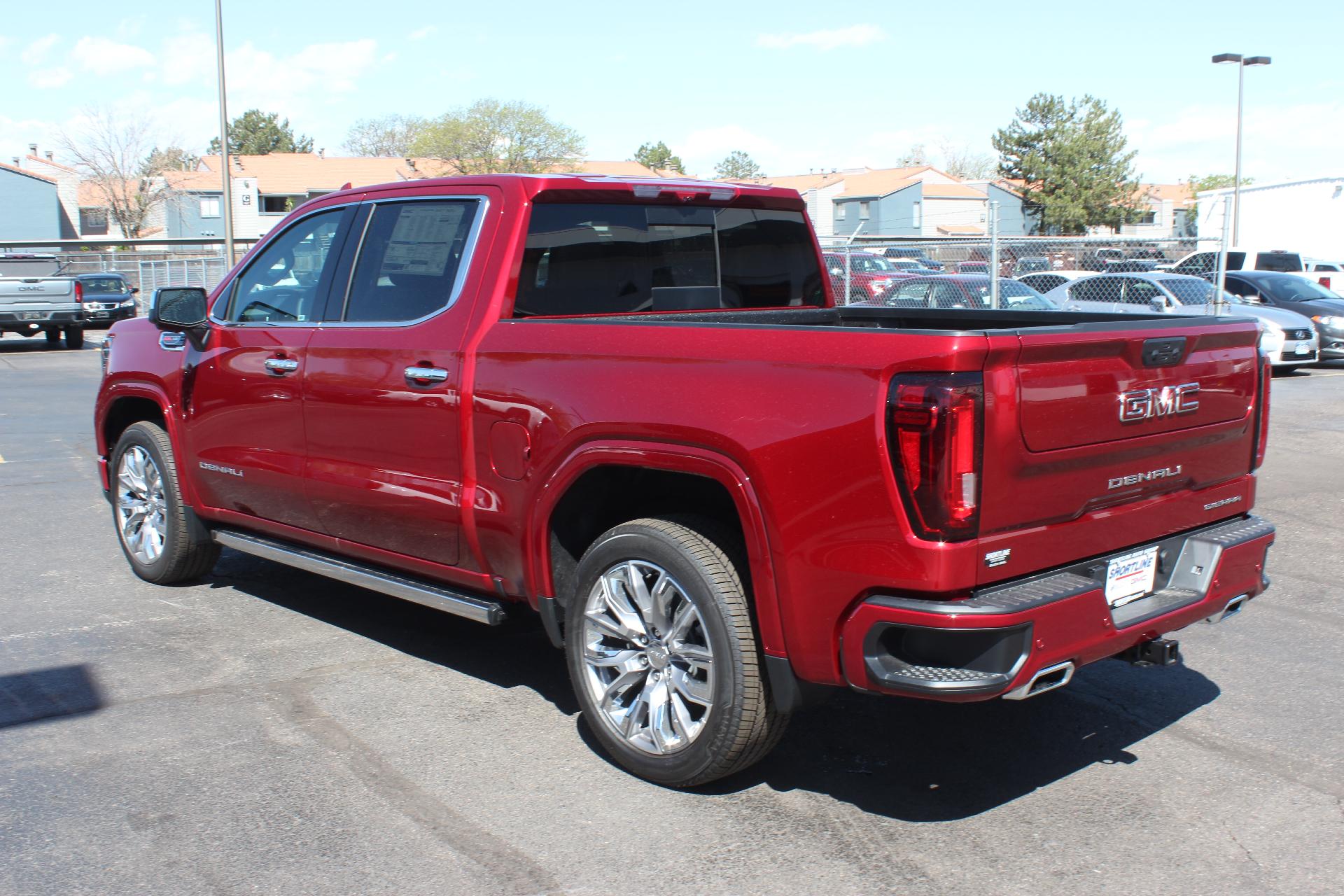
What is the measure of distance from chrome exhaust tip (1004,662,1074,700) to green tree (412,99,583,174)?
73.0m

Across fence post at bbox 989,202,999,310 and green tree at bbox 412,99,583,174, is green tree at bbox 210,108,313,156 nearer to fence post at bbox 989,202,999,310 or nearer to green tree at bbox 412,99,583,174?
green tree at bbox 412,99,583,174

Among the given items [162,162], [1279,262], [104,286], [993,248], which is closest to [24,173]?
[162,162]

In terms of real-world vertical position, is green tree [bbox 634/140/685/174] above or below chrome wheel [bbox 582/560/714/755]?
above

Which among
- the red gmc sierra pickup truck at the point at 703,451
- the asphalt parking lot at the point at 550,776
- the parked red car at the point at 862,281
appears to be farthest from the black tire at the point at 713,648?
the parked red car at the point at 862,281

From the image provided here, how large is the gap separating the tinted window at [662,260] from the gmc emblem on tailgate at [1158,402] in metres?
1.98

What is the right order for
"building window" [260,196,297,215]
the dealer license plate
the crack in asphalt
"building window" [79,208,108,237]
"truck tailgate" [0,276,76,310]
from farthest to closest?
"building window" [79,208,108,237]
"building window" [260,196,297,215]
"truck tailgate" [0,276,76,310]
the dealer license plate
the crack in asphalt

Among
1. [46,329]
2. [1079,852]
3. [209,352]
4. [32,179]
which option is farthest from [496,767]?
[32,179]

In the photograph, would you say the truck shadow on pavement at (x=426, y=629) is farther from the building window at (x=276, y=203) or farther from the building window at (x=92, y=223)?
the building window at (x=92, y=223)

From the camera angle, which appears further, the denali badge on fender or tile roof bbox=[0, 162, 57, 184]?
tile roof bbox=[0, 162, 57, 184]

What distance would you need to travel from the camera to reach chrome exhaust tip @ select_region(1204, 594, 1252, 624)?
4055 mm

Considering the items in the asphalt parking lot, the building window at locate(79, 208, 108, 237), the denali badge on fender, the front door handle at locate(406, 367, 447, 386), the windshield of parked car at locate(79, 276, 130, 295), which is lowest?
the asphalt parking lot

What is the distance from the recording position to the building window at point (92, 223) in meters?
82.4

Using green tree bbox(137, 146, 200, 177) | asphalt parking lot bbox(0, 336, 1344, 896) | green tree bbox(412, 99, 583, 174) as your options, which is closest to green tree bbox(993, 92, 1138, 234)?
green tree bbox(412, 99, 583, 174)

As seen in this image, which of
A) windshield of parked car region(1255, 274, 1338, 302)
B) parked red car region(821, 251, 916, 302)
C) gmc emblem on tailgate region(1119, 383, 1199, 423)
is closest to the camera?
gmc emblem on tailgate region(1119, 383, 1199, 423)
